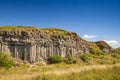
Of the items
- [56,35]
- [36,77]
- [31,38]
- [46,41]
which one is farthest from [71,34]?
[36,77]

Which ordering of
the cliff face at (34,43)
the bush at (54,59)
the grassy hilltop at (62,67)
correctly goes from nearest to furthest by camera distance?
the grassy hilltop at (62,67)
the cliff face at (34,43)
the bush at (54,59)

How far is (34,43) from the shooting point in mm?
60531

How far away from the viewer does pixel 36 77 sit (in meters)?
11.7

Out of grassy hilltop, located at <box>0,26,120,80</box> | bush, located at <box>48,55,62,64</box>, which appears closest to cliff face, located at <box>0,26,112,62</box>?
grassy hilltop, located at <box>0,26,120,80</box>

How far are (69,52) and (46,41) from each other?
A: 9756mm

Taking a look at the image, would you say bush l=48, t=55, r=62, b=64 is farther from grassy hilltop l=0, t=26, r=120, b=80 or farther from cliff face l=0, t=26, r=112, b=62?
cliff face l=0, t=26, r=112, b=62

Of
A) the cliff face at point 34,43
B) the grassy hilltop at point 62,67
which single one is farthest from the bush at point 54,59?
the cliff face at point 34,43

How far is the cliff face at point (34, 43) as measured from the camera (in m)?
57.2

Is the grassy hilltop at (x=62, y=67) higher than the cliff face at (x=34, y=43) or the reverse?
the reverse

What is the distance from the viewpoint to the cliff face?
57219 mm

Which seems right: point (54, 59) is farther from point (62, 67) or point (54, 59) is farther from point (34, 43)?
point (62, 67)

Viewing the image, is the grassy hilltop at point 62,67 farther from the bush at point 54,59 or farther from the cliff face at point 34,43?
the cliff face at point 34,43

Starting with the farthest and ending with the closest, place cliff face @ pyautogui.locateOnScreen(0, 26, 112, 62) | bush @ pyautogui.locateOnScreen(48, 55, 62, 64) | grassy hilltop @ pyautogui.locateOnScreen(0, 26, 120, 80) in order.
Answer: bush @ pyautogui.locateOnScreen(48, 55, 62, 64), cliff face @ pyautogui.locateOnScreen(0, 26, 112, 62), grassy hilltop @ pyautogui.locateOnScreen(0, 26, 120, 80)

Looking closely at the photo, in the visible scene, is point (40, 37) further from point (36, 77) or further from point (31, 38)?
point (36, 77)
